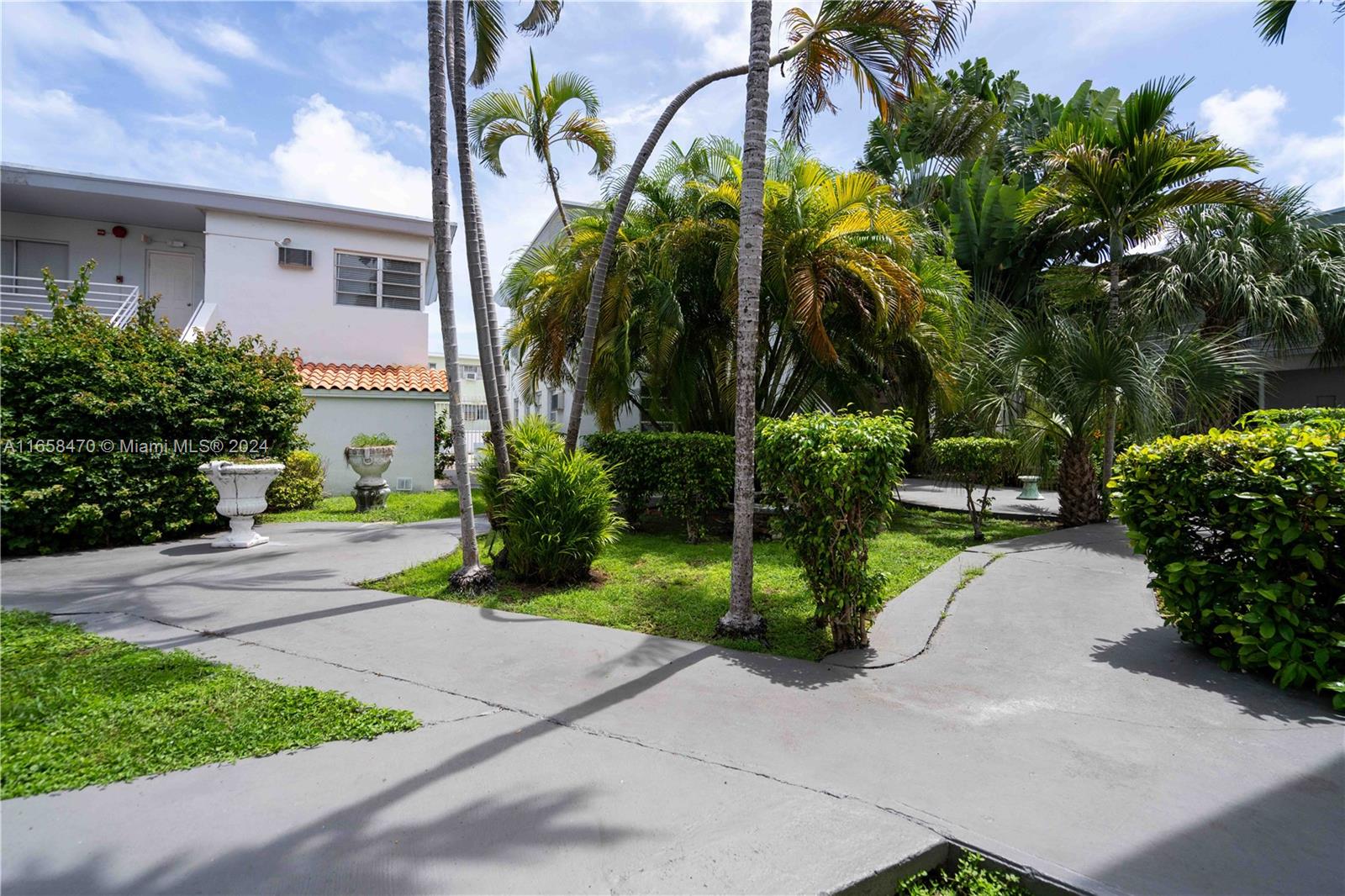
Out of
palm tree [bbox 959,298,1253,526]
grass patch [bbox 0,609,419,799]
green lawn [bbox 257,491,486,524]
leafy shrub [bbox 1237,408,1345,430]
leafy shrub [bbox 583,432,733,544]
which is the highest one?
palm tree [bbox 959,298,1253,526]

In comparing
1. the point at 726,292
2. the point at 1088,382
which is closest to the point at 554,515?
the point at 726,292

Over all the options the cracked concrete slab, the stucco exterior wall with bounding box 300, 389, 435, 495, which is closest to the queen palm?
the cracked concrete slab

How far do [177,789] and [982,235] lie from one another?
19764mm

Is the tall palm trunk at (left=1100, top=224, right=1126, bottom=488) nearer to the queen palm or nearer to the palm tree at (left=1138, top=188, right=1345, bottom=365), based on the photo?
the palm tree at (left=1138, top=188, right=1345, bottom=365)

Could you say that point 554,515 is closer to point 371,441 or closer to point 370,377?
point 371,441

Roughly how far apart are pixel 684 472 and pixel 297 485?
26.6 ft

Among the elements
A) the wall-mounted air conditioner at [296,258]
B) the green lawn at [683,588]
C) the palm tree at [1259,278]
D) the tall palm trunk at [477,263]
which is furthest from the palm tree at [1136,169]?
the wall-mounted air conditioner at [296,258]

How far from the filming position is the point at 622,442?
406 inches

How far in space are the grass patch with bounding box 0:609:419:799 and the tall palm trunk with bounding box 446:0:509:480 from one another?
11.7ft

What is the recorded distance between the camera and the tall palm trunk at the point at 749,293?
17.8 ft

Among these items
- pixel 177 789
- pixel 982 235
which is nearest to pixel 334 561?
pixel 177 789

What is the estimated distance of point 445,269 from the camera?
6.94 metres

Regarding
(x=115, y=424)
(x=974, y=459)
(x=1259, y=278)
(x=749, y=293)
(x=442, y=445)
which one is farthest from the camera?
(x=442, y=445)

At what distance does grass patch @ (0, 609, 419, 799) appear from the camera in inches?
129
